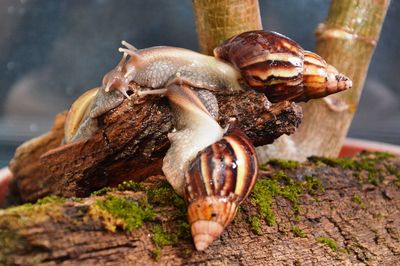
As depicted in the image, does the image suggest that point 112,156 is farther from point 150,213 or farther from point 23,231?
point 23,231

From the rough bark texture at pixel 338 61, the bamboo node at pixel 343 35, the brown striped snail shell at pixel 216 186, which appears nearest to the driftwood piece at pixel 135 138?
the brown striped snail shell at pixel 216 186

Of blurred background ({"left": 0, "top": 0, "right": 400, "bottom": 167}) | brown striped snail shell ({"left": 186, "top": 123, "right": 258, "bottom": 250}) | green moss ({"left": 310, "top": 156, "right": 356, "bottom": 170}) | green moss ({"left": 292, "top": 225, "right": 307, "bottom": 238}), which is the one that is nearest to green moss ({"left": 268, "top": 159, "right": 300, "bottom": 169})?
green moss ({"left": 310, "top": 156, "right": 356, "bottom": 170})

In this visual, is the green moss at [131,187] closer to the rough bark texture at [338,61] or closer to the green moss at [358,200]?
the green moss at [358,200]

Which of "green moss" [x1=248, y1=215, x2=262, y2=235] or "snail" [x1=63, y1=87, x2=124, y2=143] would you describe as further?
"snail" [x1=63, y1=87, x2=124, y2=143]

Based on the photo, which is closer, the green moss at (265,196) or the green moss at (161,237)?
the green moss at (161,237)

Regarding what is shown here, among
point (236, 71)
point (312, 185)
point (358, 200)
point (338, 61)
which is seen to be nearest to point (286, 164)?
point (312, 185)

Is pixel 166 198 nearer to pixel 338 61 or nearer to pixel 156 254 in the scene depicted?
pixel 156 254

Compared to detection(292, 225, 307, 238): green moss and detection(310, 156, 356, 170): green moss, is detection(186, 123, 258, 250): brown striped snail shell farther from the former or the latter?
detection(310, 156, 356, 170): green moss
